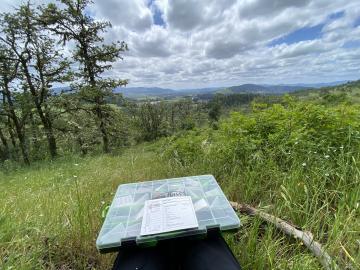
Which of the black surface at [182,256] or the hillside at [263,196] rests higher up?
the black surface at [182,256]

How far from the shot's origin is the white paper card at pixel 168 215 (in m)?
1.14

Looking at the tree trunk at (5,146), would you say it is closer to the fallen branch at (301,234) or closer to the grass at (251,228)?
the grass at (251,228)

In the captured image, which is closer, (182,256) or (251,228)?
(182,256)

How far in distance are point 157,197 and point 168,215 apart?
0.26m

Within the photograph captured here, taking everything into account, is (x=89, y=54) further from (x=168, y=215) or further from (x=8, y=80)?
(x=168, y=215)

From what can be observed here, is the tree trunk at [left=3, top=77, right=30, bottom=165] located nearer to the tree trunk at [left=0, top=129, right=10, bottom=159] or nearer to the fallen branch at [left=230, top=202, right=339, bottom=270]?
the tree trunk at [left=0, top=129, right=10, bottom=159]

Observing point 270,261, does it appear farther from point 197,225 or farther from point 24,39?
point 24,39

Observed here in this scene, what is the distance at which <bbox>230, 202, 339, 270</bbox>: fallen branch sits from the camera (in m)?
1.47

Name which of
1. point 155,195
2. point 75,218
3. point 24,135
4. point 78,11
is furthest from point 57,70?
point 155,195

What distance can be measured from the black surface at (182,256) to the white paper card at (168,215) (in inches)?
5.0

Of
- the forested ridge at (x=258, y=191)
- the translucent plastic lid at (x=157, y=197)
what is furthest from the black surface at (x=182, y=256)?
the forested ridge at (x=258, y=191)

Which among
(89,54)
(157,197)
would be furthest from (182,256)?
(89,54)

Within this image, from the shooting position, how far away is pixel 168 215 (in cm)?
124

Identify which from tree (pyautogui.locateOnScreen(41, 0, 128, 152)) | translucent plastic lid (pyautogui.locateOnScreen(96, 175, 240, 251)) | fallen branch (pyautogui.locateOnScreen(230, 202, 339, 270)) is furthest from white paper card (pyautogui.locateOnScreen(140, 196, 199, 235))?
tree (pyautogui.locateOnScreen(41, 0, 128, 152))
